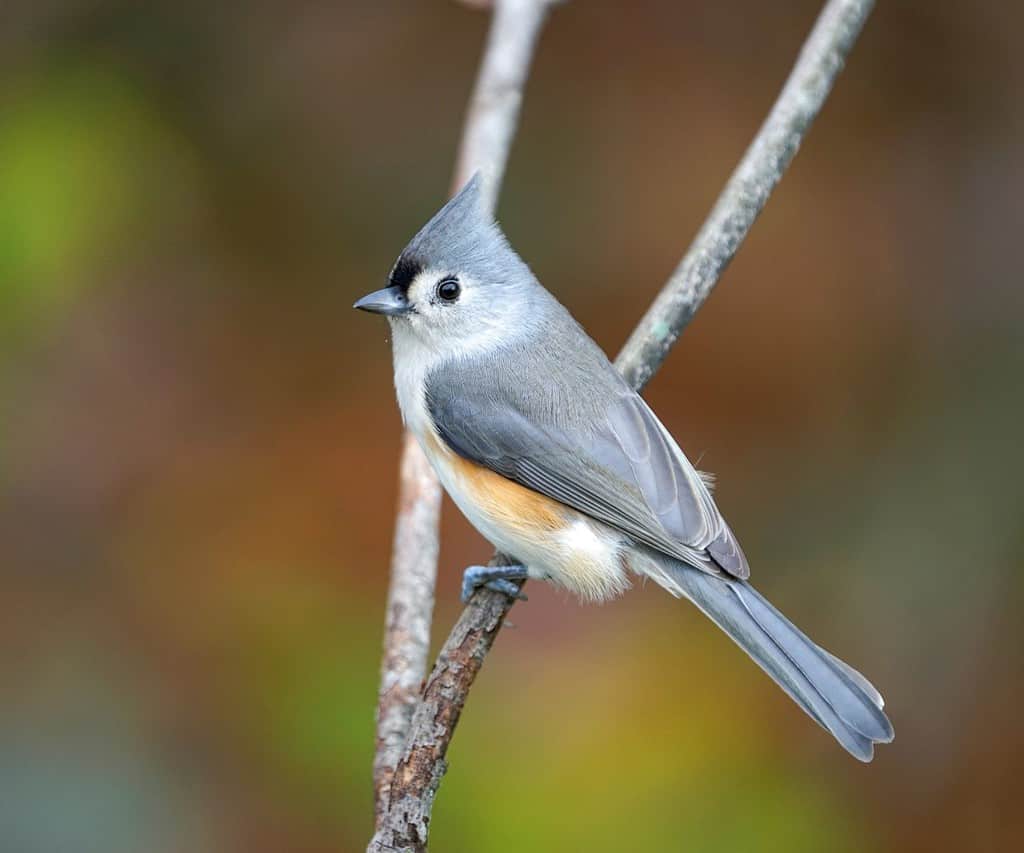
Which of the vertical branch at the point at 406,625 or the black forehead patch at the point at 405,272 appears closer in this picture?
the vertical branch at the point at 406,625

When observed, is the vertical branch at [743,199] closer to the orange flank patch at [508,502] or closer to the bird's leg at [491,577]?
the orange flank patch at [508,502]

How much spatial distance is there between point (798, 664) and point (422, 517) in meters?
0.76

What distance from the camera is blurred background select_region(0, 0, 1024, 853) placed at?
2637 millimetres

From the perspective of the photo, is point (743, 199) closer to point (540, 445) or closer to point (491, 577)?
point (540, 445)

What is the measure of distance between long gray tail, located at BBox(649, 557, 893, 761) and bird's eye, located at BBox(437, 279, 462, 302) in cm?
68

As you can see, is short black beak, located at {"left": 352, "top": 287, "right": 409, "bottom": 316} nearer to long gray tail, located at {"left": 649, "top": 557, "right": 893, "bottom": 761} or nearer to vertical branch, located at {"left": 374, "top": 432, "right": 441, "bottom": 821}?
vertical branch, located at {"left": 374, "top": 432, "right": 441, "bottom": 821}

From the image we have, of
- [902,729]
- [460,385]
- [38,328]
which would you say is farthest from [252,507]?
[902,729]

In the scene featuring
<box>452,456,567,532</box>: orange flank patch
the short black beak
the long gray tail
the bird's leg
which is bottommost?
the long gray tail

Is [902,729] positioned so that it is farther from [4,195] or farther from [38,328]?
[4,195]

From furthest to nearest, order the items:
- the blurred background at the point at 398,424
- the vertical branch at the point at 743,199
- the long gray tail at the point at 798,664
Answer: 1. the blurred background at the point at 398,424
2. the vertical branch at the point at 743,199
3. the long gray tail at the point at 798,664

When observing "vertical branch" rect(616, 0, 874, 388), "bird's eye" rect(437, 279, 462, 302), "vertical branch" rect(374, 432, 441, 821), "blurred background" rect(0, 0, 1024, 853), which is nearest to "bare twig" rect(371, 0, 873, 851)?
"vertical branch" rect(616, 0, 874, 388)

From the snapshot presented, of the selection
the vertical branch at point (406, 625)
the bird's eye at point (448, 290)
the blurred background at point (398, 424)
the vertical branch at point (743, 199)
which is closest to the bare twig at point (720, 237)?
the vertical branch at point (743, 199)

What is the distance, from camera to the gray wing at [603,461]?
2102 mm

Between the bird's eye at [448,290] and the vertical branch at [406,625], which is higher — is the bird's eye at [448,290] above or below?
above
